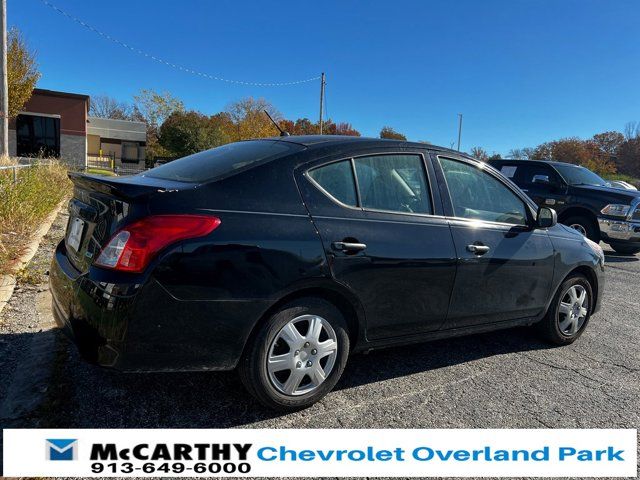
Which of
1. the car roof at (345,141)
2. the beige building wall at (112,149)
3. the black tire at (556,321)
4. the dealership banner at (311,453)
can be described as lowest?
the dealership banner at (311,453)

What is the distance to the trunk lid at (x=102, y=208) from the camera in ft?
7.55

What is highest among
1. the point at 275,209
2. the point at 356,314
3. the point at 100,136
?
the point at 100,136

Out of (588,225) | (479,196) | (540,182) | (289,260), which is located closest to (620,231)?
(588,225)

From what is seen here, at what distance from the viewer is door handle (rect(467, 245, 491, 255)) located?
325cm

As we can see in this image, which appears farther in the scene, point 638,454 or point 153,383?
point 153,383


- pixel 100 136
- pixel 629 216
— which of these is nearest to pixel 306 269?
pixel 629 216

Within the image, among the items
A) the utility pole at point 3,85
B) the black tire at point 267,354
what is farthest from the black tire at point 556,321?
the utility pole at point 3,85

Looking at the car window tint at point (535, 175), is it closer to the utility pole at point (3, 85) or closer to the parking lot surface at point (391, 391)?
the parking lot surface at point (391, 391)

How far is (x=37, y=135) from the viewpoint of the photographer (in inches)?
1165

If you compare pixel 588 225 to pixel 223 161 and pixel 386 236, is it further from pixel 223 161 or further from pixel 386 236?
pixel 223 161

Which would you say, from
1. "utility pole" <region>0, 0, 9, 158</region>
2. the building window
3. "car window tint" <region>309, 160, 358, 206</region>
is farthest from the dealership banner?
the building window

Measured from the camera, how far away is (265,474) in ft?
7.29

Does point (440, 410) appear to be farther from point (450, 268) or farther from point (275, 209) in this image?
point (275, 209)

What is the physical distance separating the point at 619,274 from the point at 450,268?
6.15 metres
